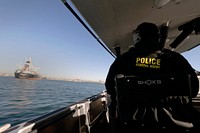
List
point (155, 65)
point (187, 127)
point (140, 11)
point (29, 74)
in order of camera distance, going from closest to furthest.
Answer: point (187, 127)
point (155, 65)
point (140, 11)
point (29, 74)

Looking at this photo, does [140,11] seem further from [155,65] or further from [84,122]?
[84,122]

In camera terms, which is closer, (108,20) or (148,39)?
(148,39)

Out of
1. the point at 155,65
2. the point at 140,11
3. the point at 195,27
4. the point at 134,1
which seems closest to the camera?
the point at 155,65

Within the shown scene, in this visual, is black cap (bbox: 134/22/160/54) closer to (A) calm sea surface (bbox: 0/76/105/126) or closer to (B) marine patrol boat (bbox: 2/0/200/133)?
(B) marine patrol boat (bbox: 2/0/200/133)

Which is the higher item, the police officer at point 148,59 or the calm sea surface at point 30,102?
the police officer at point 148,59

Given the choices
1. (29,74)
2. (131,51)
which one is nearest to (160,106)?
(131,51)

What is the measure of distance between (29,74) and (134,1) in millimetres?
93698

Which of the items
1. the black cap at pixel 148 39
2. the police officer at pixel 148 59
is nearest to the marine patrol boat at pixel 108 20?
the police officer at pixel 148 59

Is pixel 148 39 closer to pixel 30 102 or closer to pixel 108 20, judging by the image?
pixel 108 20

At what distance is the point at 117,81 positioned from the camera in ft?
4.63

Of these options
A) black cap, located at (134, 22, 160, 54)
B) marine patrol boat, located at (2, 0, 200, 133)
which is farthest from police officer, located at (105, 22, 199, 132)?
marine patrol boat, located at (2, 0, 200, 133)

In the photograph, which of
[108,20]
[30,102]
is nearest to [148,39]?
[108,20]

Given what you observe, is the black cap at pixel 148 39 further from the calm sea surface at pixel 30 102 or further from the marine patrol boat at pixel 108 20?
the calm sea surface at pixel 30 102

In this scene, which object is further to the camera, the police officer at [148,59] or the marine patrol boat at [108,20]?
the marine patrol boat at [108,20]
